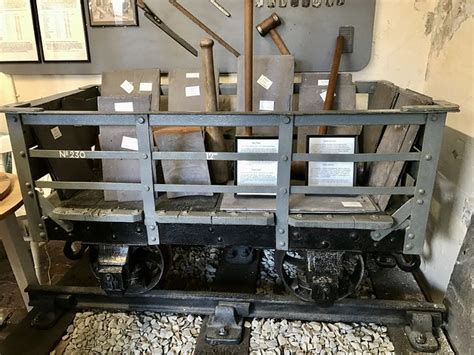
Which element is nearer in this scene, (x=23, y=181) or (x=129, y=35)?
(x=23, y=181)

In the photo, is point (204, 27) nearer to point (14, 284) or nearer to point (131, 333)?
point (131, 333)

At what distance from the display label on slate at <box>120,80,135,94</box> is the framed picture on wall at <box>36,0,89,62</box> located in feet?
1.23

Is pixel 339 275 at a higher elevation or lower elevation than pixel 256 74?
lower

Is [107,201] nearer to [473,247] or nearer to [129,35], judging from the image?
[129,35]

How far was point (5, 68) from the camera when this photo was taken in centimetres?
242

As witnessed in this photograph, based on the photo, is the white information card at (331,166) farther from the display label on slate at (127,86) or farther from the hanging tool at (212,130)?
the display label on slate at (127,86)

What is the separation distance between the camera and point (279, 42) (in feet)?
6.97

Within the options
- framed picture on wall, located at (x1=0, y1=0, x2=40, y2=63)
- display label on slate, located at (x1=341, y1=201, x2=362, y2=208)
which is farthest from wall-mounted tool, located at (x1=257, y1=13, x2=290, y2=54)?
framed picture on wall, located at (x1=0, y1=0, x2=40, y2=63)

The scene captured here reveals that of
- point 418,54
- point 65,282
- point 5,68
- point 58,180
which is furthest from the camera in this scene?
point 5,68

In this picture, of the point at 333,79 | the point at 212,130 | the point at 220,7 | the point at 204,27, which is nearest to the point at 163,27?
the point at 204,27

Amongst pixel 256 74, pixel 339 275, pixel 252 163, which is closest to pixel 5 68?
pixel 256 74

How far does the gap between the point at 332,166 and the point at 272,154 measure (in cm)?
29

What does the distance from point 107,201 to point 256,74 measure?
98 centimetres

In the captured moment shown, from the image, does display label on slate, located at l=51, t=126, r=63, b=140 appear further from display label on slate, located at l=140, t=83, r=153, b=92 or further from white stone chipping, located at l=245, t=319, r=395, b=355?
white stone chipping, located at l=245, t=319, r=395, b=355
